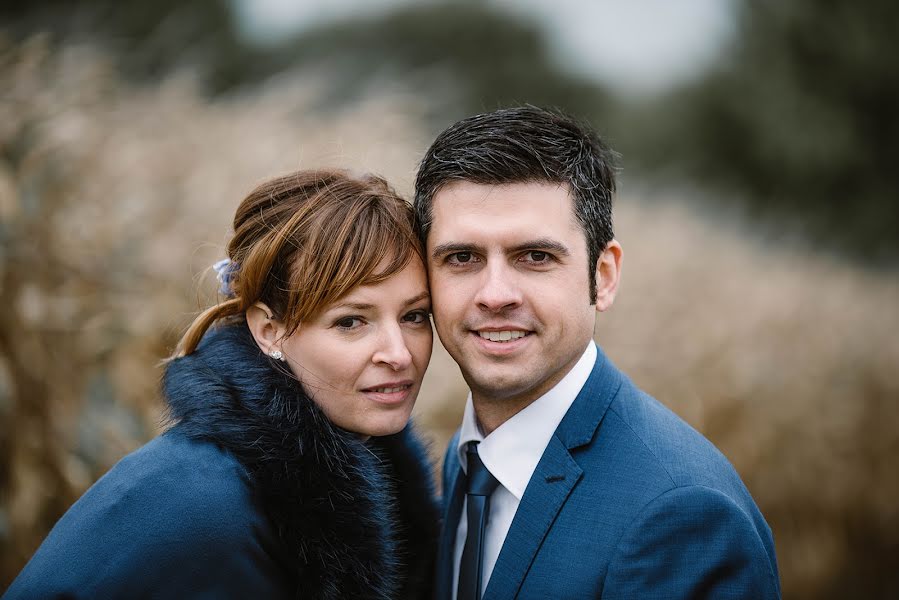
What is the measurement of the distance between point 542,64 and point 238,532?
71.5ft

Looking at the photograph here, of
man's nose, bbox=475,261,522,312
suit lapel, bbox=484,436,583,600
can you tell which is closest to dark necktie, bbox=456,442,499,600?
suit lapel, bbox=484,436,583,600

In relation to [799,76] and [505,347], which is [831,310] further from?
[799,76]

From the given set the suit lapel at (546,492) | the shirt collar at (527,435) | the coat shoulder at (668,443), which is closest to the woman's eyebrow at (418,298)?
the shirt collar at (527,435)

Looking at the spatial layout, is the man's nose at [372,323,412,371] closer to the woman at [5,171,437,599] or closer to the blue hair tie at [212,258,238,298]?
the woman at [5,171,437,599]

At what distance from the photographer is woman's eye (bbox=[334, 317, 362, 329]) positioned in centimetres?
226

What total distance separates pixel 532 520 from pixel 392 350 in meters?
0.65

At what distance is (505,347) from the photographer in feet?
7.38

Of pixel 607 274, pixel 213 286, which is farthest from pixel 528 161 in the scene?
pixel 213 286

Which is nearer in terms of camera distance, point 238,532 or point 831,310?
point 238,532

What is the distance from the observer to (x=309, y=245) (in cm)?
221

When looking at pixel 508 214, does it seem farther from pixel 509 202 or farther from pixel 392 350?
A: pixel 392 350

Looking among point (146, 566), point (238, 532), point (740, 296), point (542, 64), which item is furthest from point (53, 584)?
point (542, 64)

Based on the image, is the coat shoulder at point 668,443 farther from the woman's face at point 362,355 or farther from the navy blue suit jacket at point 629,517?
the woman's face at point 362,355

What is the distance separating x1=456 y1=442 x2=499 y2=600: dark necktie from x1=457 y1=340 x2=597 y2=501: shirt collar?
42mm
